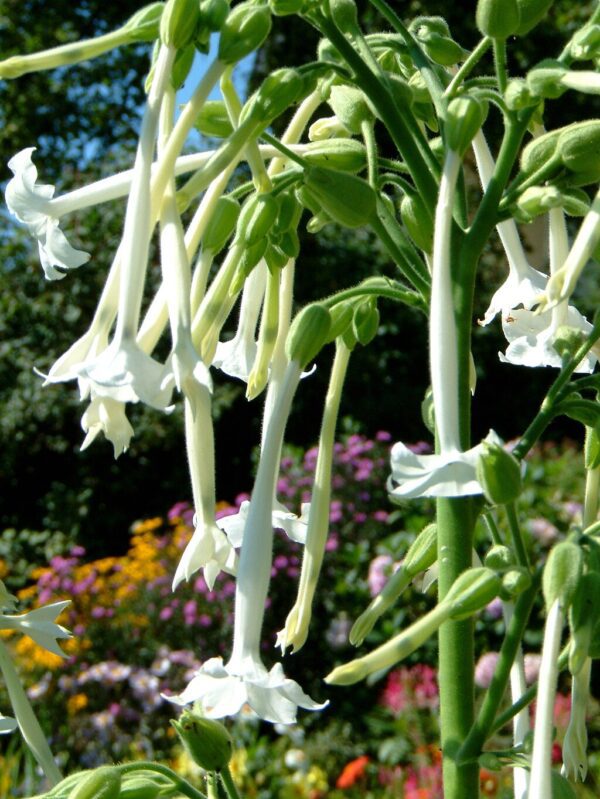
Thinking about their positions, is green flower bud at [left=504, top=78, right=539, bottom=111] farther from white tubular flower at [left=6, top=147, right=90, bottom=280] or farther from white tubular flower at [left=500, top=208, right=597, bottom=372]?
white tubular flower at [left=6, top=147, right=90, bottom=280]

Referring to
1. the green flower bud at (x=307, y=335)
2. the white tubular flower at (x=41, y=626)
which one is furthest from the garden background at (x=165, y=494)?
the green flower bud at (x=307, y=335)

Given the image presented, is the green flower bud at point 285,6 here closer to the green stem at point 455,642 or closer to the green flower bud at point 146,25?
the green flower bud at point 146,25

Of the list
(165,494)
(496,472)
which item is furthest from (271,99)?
(165,494)

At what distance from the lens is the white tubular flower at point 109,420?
69 centimetres

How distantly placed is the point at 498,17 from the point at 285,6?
147mm

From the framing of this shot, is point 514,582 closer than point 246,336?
Yes

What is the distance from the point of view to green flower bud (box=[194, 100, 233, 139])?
771 millimetres

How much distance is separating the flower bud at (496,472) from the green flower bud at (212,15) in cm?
28

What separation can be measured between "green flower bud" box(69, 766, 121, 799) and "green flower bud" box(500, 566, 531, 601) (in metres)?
0.27

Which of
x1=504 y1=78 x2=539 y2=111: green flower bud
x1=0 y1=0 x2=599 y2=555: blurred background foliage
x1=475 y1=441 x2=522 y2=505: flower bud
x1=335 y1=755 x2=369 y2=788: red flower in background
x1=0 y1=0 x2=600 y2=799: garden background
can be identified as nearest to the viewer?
x1=475 y1=441 x2=522 y2=505: flower bud

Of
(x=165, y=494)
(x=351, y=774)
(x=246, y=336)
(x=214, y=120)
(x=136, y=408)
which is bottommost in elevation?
(x=351, y=774)

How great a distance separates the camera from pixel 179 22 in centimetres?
65

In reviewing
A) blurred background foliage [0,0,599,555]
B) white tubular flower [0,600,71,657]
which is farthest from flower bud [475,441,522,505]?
blurred background foliage [0,0,599,555]

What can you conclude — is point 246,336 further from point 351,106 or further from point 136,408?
point 136,408
